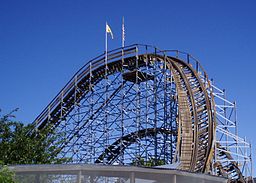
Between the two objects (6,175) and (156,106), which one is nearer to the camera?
(6,175)

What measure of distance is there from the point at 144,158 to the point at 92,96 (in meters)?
5.59

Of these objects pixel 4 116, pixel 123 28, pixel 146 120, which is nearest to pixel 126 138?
pixel 146 120

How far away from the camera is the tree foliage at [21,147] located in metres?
21.0

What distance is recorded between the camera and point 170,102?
983 inches

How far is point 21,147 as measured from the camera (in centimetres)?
2158

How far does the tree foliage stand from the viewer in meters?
21.0

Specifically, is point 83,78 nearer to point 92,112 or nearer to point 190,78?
point 92,112

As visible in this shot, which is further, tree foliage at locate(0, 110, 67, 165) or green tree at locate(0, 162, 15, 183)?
tree foliage at locate(0, 110, 67, 165)

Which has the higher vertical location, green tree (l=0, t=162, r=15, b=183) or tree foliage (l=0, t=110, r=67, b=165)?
tree foliage (l=0, t=110, r=67, b=165)

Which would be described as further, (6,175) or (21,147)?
(21,147)

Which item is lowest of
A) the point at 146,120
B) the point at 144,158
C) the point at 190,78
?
the point at 144,158

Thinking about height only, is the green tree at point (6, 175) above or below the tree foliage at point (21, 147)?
below

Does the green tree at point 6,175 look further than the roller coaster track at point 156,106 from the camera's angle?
No

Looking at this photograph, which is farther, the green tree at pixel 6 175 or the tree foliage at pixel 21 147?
the tree foliage at pixel 21 147
